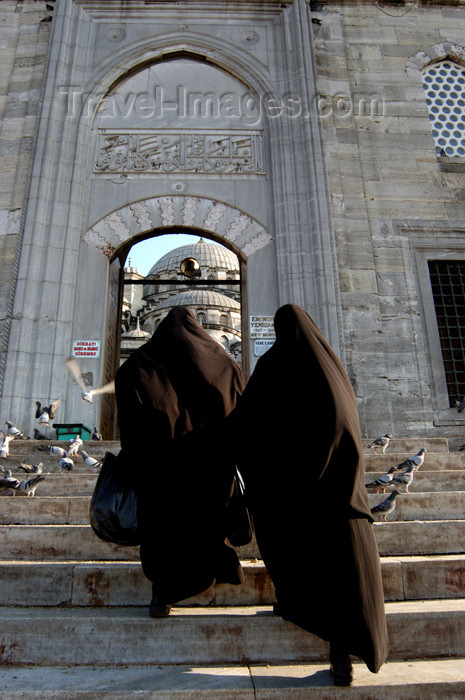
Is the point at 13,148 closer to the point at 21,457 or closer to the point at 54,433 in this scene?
the point at 54,433

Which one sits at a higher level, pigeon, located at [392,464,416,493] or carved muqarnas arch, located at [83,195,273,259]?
carved muqarnas arch, located at [83,195,273,259]

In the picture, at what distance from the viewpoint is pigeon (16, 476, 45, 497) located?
4.61 m

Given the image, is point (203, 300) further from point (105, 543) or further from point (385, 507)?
point (105, 543)

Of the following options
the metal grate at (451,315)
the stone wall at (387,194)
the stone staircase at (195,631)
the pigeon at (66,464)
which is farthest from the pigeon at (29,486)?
the metal grate at (451,315)

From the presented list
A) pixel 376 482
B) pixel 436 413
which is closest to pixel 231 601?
pixel 376 482

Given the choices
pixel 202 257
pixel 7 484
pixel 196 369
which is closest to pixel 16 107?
pixel 7 484

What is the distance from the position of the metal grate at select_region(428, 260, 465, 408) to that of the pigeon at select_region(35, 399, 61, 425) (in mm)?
5375

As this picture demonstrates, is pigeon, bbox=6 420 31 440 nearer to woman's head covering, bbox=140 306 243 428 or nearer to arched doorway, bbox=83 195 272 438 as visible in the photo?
arched doorway, bbox=83 195 272 438

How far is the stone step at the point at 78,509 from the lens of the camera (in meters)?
3.93

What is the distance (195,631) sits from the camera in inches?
96.4

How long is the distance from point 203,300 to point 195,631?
3558 centimetres

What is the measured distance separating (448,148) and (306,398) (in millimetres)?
8277

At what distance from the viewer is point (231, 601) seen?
113 inches

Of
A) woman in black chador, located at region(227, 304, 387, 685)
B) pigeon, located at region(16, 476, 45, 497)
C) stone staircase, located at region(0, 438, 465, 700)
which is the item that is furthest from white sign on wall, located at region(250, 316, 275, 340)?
woman in black chador, located at region(227, 304, 387, 685)
